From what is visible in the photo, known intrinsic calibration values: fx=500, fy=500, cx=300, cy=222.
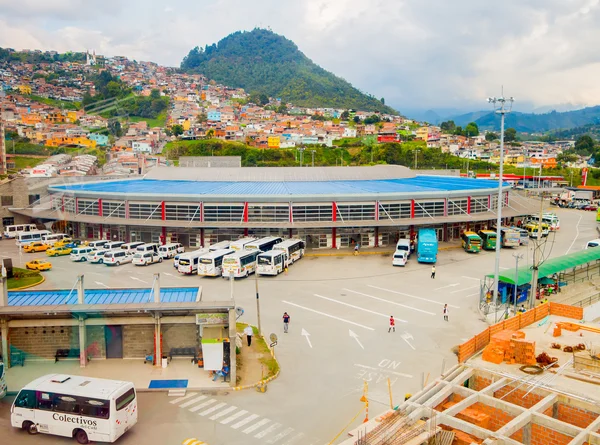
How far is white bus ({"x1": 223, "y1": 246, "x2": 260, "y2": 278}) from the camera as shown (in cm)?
3019

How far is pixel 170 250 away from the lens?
121ft

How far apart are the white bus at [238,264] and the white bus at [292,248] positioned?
2699 mm

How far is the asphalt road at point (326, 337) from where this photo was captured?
13.8m

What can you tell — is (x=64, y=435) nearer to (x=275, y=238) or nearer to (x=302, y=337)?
(x=302, y=337)

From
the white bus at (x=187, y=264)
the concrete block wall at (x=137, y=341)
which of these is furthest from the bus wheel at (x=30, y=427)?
the white bus at (x=187, y=264)

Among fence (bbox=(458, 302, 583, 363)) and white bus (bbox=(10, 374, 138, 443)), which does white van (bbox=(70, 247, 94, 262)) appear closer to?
white bus (bbox=(10, 374, 138, 443))

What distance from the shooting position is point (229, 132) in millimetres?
137000

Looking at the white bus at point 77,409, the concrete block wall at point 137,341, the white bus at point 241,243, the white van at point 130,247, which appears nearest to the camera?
the white bus at point 77,409

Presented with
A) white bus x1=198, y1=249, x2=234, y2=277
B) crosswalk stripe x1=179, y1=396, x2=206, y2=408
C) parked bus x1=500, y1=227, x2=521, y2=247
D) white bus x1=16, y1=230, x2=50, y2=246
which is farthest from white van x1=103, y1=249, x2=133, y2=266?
parked bus x1=500, y1=227, x2=521, y2=247

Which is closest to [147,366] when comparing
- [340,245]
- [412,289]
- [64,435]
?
[64,435]

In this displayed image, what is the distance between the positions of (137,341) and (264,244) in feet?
57.5

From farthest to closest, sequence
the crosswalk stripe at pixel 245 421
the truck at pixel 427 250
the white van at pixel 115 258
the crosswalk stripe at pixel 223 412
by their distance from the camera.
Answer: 1. the white van at pixel 115 258
2. the truck at pixel 427 250
3. the crosswalk stripe at pixel 223 412
4. the crosswalk stripe at pixel 245 421

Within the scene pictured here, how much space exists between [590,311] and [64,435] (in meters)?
20.2

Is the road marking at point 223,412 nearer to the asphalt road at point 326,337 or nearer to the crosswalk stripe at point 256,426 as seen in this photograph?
the asphalt road at point 326,337
